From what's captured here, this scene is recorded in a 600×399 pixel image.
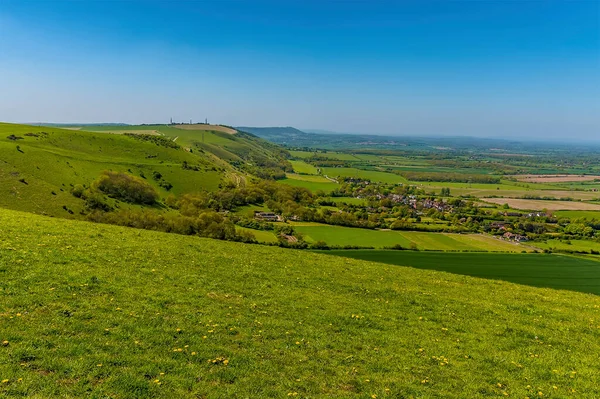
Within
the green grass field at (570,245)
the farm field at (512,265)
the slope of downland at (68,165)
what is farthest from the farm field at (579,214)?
the slope of downland at (68,165)

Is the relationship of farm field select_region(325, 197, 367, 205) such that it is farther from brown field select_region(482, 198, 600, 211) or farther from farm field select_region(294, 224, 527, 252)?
brown field select_region(482, 198, 600, 211)

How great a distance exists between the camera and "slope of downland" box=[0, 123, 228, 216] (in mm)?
68125

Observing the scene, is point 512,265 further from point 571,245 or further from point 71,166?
point 71,166

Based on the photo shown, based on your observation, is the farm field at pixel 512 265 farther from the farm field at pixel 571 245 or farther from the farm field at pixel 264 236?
the farm field at pixel 264 236

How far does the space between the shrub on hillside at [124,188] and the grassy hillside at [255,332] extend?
70.6 metres

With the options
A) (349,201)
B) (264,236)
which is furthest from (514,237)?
(264,236)

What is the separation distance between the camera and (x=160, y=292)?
18406 millimetres

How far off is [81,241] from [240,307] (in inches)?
648

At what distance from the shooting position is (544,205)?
164 m

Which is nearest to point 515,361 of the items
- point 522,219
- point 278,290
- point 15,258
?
point 278,290

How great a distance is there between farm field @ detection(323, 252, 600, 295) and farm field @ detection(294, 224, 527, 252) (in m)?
8.63

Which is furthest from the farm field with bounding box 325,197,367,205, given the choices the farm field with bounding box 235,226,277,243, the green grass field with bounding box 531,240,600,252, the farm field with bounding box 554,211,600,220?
the farm field with bounding box 554,211,600,220

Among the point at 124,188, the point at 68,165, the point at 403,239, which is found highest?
the point at 68,165

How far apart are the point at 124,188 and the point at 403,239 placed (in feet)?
268
